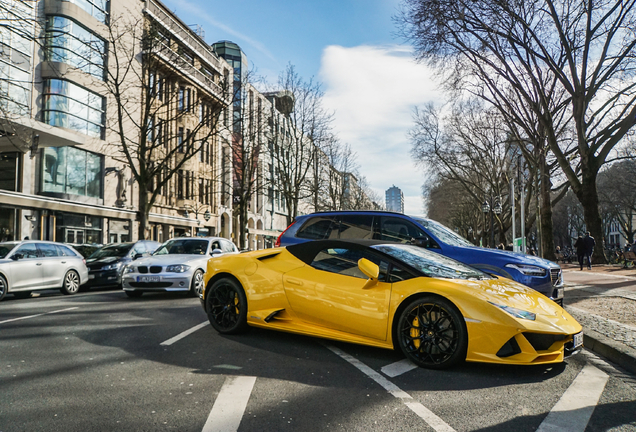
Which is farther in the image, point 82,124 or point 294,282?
point 82,124

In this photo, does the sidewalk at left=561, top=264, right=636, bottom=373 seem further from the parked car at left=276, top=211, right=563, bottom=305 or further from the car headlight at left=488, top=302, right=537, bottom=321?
the car headlight at left=488, top=302, right=537, bottom=321

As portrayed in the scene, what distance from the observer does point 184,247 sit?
12.7 metres

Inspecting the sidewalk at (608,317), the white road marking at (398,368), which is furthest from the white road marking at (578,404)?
the white road marking at (398,368)

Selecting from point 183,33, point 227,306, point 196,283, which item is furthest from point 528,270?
point 183,33

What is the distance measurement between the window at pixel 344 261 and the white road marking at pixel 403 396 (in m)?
0.86

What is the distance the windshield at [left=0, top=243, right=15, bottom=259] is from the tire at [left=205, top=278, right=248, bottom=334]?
826cm

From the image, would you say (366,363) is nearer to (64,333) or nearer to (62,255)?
(64,333)

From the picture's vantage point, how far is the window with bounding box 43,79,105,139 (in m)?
25.8

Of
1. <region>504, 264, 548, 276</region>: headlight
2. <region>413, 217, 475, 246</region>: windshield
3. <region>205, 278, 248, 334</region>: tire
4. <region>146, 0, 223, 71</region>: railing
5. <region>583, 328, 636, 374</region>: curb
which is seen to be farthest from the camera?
<region>146, 0, 223, 71</region>: railing

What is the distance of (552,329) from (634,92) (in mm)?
21064

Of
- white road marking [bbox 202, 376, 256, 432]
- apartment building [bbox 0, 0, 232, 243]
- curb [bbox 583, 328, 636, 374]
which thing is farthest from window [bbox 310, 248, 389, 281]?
apartment building [bbox 0, 0, 232, 243]

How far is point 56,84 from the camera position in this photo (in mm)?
26000

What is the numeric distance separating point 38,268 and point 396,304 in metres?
11.0

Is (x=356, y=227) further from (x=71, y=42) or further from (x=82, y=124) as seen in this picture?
(x=71, y=42)
